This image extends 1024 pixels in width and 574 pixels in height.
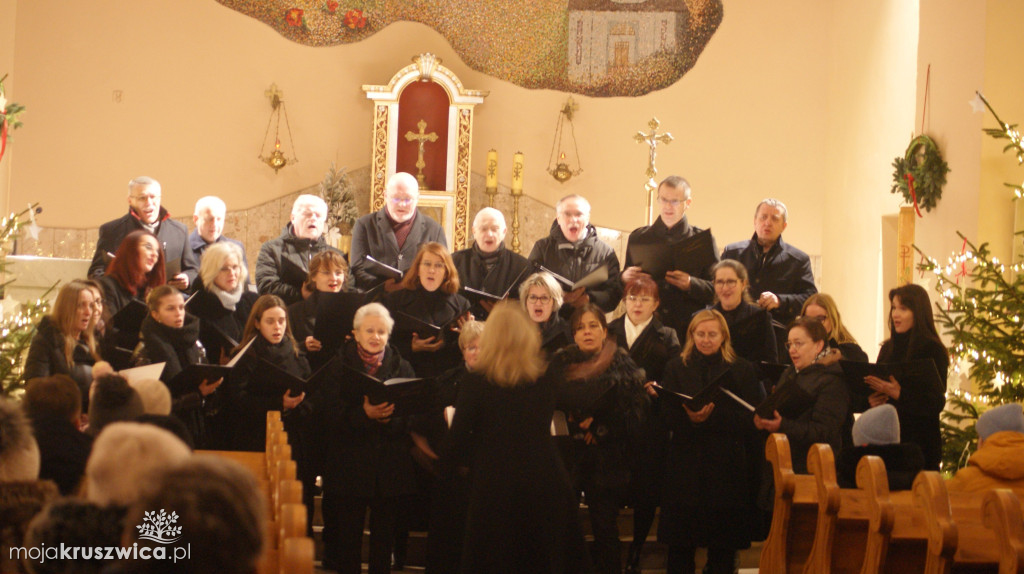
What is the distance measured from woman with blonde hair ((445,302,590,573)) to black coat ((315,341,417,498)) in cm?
81

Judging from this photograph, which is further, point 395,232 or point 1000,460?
point 395,232

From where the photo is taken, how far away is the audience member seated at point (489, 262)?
18.7ft

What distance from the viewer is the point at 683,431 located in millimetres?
4684

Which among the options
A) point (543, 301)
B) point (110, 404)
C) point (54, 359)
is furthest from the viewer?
point (543, 301)

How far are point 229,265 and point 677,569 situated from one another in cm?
257

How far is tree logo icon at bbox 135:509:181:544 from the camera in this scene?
1771mm

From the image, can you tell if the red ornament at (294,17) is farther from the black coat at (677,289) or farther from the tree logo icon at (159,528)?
the tree logo icon at (159,528)

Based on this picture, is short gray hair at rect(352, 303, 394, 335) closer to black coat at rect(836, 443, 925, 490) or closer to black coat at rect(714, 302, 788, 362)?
black coat at rect(714, 302, 788, 362)

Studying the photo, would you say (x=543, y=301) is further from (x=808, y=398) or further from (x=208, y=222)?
(x=208, y=222)

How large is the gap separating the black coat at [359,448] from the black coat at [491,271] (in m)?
1.20

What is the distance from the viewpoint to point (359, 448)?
14.8ft

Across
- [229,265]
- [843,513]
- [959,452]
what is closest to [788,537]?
[843,513]

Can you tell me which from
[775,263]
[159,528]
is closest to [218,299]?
[775,263]

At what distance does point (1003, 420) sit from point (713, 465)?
3.99ft
